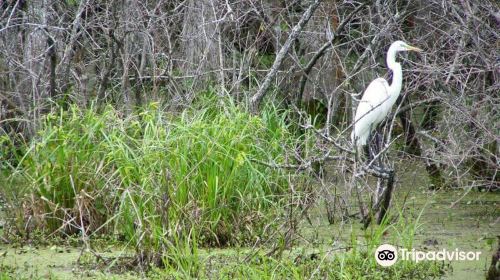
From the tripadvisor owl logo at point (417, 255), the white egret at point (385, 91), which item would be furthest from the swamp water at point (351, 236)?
the white egret at point (385, 91)

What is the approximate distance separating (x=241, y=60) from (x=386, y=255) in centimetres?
349

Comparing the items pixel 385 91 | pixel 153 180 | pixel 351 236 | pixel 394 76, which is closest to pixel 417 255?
pixel 351 236

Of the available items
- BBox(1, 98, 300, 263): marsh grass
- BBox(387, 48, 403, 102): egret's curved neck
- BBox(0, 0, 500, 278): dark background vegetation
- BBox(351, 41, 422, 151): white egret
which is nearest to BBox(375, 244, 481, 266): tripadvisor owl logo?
BBox(0, 0, 500, 278): dark background vegetation

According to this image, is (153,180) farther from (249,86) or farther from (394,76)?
(394,76)

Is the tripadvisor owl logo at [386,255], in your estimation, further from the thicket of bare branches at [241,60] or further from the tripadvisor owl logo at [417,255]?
the thicket of bare branches at [241,60]

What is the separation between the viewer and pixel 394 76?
8031 millimetres

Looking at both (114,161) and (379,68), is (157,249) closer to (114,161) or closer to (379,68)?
(114,161)

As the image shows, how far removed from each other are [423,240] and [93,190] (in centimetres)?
221

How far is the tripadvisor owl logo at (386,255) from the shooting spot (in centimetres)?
535

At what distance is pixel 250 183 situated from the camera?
624cm

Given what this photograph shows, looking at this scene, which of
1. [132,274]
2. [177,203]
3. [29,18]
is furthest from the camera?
[29,18]

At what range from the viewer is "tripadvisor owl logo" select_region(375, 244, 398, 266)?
5352mm

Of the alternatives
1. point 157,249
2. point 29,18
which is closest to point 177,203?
point 157,249

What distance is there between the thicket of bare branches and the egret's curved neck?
101mm
